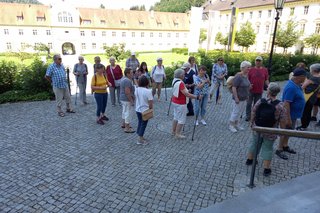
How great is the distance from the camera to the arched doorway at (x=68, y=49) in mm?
48594

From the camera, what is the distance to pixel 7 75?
33.0 ft

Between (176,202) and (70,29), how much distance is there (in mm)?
49742

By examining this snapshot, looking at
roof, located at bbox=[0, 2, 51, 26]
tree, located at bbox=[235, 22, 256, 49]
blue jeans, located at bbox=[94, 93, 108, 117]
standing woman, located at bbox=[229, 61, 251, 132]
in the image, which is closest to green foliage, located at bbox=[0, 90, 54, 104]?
blue jeans, located at bbox=[94, 93, 108, 117]

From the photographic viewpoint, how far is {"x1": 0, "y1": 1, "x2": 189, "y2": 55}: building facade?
150 ft

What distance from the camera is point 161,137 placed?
6.43 m

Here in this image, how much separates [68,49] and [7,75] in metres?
42.7

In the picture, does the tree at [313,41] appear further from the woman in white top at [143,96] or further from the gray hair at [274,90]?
the woman in white top at [143,96]

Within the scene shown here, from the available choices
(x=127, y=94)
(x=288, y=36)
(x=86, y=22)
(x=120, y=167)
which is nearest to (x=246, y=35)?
(x=288, y=36)

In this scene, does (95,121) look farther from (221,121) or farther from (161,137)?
(221,121)

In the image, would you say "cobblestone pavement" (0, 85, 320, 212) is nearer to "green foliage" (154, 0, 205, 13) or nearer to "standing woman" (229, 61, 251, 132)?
"standing woman" (229, 61, 251, 132)

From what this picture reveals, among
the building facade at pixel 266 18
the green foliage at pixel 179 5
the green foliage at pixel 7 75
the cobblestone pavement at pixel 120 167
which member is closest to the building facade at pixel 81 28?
the building facade at pixel 266 18

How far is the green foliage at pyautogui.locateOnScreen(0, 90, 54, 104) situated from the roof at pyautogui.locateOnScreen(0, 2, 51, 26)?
140ft

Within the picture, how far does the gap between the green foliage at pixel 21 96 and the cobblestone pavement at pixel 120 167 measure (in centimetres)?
243

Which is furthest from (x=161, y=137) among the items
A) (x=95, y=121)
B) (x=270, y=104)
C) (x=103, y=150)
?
(x=270, y=104)
